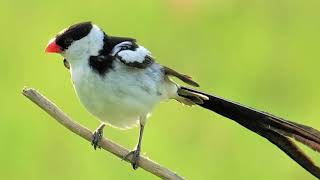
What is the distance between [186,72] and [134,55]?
2205mm

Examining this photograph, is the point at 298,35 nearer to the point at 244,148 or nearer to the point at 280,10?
the point at 280,10

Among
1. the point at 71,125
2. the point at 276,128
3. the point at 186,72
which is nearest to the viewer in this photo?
the point at 71,125

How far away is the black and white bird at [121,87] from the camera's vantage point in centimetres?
268

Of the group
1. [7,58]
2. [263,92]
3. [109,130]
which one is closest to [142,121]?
[109,130]

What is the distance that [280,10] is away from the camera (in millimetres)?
5500

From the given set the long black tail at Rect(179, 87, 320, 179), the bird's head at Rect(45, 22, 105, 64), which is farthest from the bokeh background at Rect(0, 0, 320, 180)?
the bird's head at Rect(45, 22, 105, 64)

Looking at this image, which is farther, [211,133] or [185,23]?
[185,23]

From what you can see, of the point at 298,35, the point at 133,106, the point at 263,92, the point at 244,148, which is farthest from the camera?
the point at 298,35

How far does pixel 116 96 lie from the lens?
271cm

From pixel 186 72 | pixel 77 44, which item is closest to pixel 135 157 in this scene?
pixel 77 44

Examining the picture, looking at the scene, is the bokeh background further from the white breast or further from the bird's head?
the bird's head

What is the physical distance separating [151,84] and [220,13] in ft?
9.19

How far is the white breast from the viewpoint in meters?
2.68

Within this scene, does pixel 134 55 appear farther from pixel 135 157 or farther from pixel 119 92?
pixel 135 157
